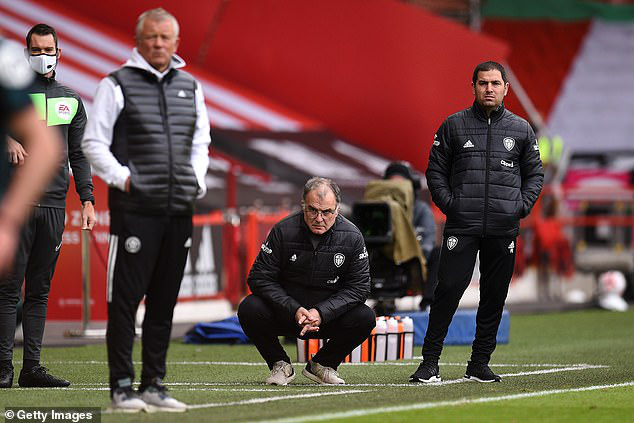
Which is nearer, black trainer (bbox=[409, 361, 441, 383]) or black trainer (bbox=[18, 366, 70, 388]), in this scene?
black trainer (bbox=[18, 366, 70, 388])

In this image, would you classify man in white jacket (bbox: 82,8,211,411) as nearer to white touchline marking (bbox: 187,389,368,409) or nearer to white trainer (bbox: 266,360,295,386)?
white touchline marking (bbox: 187,389,368,409)

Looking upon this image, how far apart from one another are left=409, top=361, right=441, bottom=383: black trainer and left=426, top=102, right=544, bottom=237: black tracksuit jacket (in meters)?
0.84

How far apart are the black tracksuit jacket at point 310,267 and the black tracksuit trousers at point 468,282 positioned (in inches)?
20.4

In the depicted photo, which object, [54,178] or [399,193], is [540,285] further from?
[54,178]

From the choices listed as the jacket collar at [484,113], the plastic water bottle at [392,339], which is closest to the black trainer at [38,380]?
the plastic water bottle at [392,339]

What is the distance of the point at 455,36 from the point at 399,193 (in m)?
6.65

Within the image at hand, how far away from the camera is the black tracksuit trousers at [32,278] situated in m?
8.05

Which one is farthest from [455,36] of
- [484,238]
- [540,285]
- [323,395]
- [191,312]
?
[323,395]

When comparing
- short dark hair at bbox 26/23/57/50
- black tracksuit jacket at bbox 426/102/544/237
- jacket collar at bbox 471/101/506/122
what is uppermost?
short dark hair at bbox 26/23/57/50

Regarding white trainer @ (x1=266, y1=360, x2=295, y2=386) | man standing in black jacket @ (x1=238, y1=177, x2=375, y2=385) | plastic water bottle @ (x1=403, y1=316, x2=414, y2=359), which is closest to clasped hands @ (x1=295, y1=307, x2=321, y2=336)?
man standing in black jacket @ (x1=238, y1=177, x2=375, y2=385)

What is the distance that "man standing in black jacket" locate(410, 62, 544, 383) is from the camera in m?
8.39

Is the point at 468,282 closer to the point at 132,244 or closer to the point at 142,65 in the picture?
the point at 132,244

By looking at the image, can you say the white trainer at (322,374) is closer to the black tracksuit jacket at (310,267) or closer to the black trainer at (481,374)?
the black tracksuit jacket at (310,267)

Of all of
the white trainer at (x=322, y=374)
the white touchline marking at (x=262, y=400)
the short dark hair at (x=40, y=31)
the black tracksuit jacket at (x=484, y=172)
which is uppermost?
the short dark hair at (x=40, y=31)
